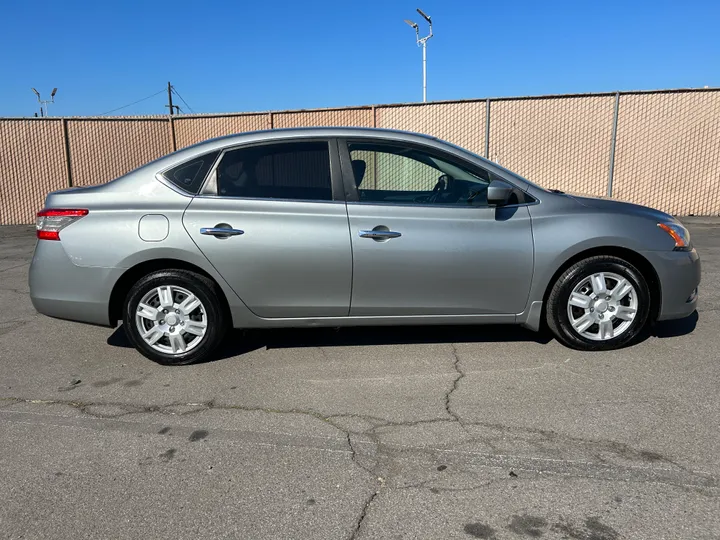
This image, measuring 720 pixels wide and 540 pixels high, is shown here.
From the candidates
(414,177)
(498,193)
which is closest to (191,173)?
(414,177)

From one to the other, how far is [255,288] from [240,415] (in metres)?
1.04

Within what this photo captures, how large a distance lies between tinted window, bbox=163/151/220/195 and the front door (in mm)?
1008

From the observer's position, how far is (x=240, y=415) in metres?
3.49

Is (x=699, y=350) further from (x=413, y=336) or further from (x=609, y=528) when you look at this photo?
(x=609, y=528)

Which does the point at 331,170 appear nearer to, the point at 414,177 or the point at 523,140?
the point at 414,177

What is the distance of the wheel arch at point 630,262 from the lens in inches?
171

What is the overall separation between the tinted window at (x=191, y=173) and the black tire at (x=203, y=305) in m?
0.63

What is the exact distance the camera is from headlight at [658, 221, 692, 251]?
439 centimetres

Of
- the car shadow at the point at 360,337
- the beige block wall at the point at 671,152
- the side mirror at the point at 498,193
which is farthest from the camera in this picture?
the beige block wall at the point at 671,152

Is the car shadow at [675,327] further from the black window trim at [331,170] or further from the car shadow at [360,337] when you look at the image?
the black window trim at [331,170]

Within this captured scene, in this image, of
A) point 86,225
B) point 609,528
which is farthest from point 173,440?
point 609,528

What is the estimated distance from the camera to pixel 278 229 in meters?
4.16

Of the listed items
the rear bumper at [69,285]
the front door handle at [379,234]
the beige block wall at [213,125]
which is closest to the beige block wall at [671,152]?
the beige block wall at [213,125]

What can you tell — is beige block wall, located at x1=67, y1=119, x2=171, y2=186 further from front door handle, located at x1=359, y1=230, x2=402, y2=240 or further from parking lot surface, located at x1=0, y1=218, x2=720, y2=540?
front door handle, located at x1=359, y1=230, x2=402, y2=240
